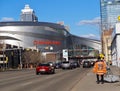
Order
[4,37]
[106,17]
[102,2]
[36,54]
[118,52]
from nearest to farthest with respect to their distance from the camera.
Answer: [118,52] < [106,17] < [36,54] < [102,2] < [4,37]

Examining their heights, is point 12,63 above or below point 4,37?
below

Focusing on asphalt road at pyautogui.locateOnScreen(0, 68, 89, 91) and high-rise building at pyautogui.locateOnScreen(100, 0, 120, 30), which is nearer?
asphalt road at pyautogui.locateOnScreen(0, 68, 89, 91)

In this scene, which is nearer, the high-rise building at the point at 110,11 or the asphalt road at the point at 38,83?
the asphalt road at the point at 38,83

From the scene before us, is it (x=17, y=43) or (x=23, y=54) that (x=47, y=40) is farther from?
(x=23, y=54)

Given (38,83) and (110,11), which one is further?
(110,11)

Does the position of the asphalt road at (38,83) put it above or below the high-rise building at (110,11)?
below

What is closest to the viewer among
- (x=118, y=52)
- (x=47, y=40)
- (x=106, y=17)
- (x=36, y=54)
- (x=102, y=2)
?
(x=118, y=52)

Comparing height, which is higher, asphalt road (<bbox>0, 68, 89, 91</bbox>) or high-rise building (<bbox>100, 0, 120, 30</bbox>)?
high-rise building (<bbox>100, 0, 120, 30</bbox>)

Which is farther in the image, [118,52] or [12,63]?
[12,63]

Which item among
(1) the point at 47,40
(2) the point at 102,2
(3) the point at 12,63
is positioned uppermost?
(2) the point at 102,2

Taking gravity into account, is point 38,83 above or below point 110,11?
below

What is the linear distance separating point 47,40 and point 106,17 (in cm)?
6942

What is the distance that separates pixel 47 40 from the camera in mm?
197000

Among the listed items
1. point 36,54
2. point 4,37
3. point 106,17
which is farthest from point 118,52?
point 4,37
